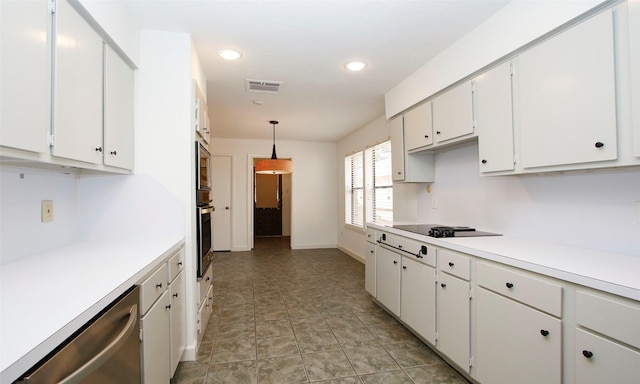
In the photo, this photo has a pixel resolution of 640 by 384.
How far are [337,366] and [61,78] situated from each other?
240 cm

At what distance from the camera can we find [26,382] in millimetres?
660

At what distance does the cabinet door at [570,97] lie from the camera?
1433mm

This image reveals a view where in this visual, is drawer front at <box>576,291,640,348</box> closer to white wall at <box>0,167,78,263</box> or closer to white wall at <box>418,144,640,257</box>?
white wall at <box>418,144,640,257</box>

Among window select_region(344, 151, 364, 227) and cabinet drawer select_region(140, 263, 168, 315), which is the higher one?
window select_region(344, 151, 364, 227)

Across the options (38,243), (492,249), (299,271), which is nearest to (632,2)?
(492,249)

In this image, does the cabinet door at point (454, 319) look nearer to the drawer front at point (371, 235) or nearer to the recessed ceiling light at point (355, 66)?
the drawer front at point (371, 235)

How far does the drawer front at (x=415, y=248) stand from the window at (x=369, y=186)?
1.12 m

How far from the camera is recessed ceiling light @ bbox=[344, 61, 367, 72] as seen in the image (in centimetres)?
277

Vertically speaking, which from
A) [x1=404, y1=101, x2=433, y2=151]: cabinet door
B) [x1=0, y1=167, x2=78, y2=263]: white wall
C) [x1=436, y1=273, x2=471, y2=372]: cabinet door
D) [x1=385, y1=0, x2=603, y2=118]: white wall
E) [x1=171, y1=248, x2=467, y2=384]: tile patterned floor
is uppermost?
[x1=385, y1=0, x2=603, y2=118]: white wall

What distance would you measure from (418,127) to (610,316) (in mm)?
2114

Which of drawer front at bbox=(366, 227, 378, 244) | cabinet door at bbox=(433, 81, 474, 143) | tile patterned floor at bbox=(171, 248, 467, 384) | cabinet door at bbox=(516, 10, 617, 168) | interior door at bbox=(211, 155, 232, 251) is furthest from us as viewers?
interior door at bbox=(211, 155, 232, 251)

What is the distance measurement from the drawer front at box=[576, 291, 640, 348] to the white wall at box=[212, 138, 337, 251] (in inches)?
228

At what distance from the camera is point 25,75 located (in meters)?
1.15

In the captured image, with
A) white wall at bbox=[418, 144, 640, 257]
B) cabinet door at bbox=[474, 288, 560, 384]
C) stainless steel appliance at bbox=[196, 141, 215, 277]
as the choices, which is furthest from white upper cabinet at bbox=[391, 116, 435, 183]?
stainless steel appliance at bbox=[196, 141, 215, 277]
